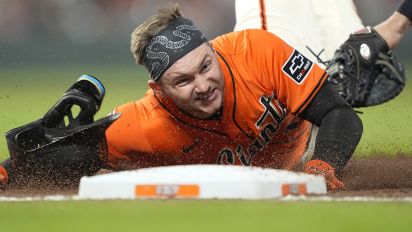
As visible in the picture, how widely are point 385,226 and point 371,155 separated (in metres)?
4.28

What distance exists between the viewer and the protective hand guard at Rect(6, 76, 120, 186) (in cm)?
501

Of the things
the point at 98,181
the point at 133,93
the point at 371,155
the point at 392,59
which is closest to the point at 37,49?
the point at 133,93

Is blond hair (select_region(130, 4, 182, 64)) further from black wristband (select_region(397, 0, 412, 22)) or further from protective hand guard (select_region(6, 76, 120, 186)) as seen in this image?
black wristband (select_region(397, 0, 412, 22))

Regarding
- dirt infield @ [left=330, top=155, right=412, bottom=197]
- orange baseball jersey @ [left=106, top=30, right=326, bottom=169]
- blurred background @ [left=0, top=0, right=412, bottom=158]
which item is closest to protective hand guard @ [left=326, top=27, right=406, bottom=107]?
dirt infield @ [left=330, top=155, right=412, bottom=197]

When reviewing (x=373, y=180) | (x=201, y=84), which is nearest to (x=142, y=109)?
(x=201, y=84)

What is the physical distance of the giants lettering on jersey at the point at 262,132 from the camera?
4.87m

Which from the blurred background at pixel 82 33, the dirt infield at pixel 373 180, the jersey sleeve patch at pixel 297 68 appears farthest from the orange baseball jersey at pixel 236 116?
the blurred background at pixel 82 33

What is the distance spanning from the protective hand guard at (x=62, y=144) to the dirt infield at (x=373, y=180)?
0.10 metres

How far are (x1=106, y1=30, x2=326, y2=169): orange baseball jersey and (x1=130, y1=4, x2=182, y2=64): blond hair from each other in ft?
1.03

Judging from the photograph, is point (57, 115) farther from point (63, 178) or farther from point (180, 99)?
point (180, 99)

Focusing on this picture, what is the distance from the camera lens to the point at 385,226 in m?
3.16

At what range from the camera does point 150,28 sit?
484cm

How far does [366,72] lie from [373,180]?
0.86 meters

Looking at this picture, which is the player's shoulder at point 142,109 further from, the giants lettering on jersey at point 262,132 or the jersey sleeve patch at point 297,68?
the jersey sleeve patch at point 297,68
